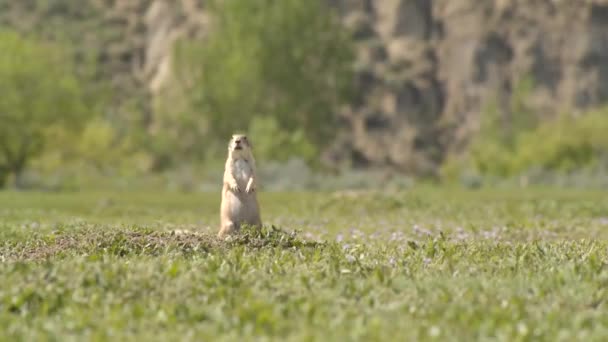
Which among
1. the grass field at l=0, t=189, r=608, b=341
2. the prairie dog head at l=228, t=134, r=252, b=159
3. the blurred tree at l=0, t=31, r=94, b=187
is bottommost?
the grass field at l=0, t=189, r=608, b=341

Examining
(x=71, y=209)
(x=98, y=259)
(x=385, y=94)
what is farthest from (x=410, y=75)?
(x=98, y=259)

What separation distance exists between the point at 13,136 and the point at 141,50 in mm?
45535

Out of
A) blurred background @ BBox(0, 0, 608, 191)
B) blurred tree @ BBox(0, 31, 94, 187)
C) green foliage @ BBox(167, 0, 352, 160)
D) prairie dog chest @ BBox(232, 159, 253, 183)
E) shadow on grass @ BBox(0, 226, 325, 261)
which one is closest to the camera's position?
shadow on grass @ BBox(0, 226, 325, 261)

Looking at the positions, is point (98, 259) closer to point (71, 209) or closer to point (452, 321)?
point (452, 321)

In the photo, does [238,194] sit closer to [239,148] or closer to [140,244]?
[239,148]

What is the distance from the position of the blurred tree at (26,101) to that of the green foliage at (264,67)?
546 inches

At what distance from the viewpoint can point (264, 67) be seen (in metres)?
63.1

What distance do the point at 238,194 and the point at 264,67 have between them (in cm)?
4882

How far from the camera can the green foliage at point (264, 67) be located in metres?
62.8

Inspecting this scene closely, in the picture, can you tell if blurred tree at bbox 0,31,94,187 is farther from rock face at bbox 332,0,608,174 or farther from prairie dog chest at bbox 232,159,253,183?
prairie dog chest at bbox 232,159,253,183

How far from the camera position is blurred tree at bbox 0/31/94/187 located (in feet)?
154

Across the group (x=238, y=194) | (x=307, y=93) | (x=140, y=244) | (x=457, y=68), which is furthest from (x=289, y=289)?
(x=457, y=68)

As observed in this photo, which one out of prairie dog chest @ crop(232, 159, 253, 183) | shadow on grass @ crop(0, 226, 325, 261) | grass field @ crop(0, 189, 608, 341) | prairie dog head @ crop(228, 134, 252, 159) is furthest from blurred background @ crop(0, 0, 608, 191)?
grass field @ crop(0, 189, 608, 341)

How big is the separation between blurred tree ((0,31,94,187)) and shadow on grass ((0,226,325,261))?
110ft
